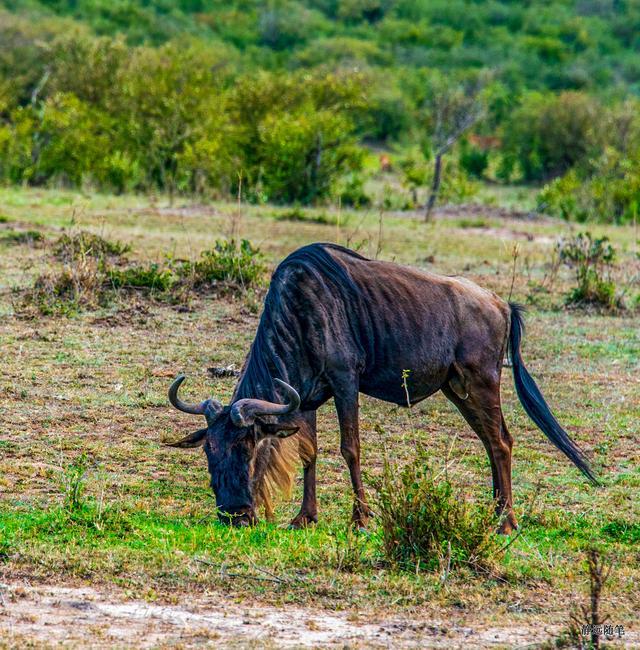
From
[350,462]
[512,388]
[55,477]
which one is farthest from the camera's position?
[512,388]

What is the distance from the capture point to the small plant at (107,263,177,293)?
1161 centimetres

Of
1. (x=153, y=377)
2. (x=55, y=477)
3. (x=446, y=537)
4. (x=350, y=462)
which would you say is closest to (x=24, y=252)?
(x=153, y=377)

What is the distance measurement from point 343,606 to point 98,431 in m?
3.33

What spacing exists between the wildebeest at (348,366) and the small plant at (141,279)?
5317mm

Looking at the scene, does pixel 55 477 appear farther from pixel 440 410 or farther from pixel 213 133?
pixel 213 133

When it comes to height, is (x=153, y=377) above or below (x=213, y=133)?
below

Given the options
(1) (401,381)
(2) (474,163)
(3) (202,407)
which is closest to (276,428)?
(3) (202,407)

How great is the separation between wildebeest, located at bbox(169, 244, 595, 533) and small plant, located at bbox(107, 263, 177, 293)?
17.4 ft

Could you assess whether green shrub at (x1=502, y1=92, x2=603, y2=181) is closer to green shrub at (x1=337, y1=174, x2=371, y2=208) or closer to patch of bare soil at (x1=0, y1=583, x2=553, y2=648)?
green shrub at (x1=337, y1=174, x2=371, y2=208)

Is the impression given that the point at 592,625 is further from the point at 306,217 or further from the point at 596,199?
the point at 596,199

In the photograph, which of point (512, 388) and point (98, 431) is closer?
point (98, 431)

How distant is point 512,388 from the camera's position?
9.36 meters

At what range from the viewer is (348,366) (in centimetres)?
618

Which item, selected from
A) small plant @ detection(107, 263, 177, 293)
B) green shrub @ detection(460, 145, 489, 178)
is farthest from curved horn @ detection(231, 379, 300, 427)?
green shrub @ detection(460, 145, 489, 178)
